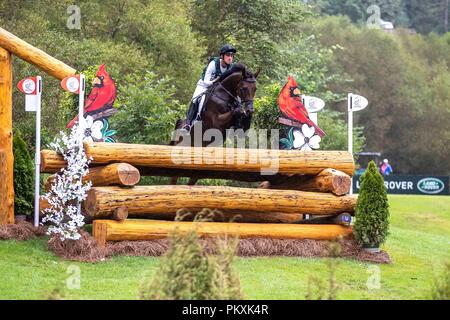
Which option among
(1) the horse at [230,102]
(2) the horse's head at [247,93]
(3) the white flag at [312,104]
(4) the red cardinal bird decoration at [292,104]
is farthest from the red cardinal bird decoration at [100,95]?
(3) the white flag at [312,104]

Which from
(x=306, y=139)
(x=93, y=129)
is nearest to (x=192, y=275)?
(x=93, y=129)

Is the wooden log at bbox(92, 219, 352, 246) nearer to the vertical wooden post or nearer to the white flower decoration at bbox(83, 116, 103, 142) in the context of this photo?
the vertical wooden post

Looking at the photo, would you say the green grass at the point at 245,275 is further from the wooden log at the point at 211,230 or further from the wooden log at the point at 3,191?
the wooden log at the point at 3,191

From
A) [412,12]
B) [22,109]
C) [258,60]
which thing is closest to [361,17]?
[412,12]

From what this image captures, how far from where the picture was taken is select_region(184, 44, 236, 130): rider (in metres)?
14.4

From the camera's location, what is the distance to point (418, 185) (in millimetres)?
40844

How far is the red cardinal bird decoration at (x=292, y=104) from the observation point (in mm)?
14961

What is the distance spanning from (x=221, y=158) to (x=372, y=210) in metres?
2.62

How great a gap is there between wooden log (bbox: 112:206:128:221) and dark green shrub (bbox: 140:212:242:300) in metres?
5.65

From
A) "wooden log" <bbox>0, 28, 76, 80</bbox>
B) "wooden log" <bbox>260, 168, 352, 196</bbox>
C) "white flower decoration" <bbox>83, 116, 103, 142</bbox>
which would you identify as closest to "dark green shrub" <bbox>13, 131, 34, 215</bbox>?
"white flower decoration" <bbox>83, 116, 103, 142</bbox>

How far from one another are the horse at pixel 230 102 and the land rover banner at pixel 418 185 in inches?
1087

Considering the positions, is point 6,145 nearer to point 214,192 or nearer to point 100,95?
point 100,95

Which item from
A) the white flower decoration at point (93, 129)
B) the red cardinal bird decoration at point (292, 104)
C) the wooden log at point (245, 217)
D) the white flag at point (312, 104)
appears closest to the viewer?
the wooden log at point (245, 217)
